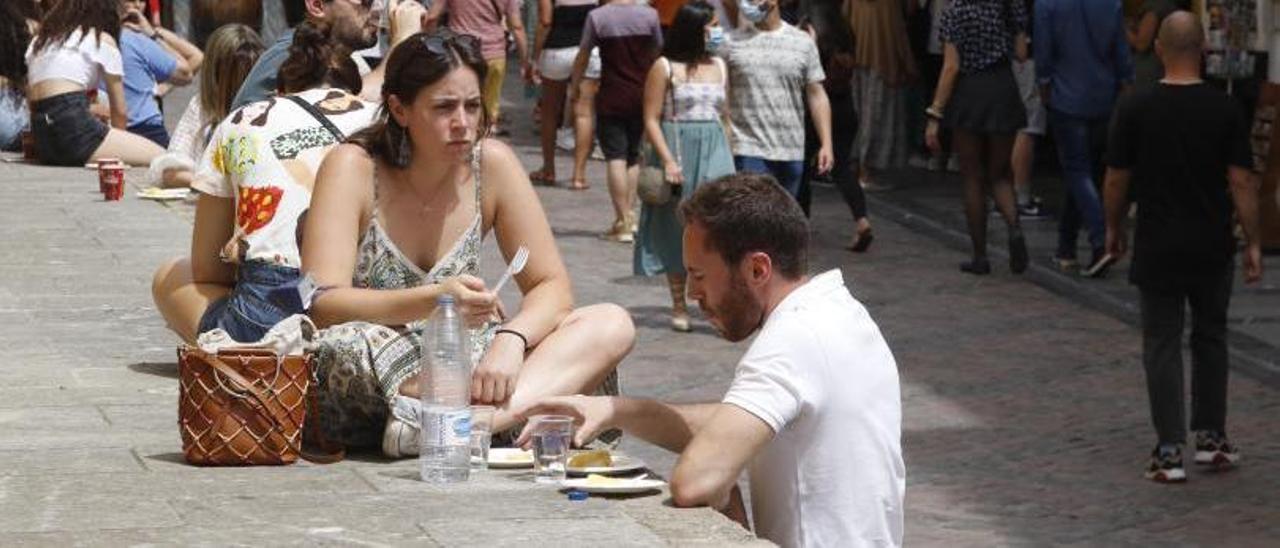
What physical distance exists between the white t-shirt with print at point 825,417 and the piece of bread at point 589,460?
0.98 m

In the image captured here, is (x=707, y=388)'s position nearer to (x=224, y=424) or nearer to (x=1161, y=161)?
(x=1161, y=161)

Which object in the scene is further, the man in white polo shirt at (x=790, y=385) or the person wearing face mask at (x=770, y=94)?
the person wearing face mask at (x=770, y=94)

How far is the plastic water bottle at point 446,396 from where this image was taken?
6438mm

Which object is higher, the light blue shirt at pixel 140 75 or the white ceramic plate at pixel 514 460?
the white ceramic plate at pixel 514 460

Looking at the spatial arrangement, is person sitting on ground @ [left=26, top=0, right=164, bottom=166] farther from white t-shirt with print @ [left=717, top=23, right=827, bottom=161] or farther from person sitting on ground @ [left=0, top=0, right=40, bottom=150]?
white t-shirt with print @ [left=717, top=23, right=827, bottom=161]

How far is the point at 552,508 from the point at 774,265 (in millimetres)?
1023

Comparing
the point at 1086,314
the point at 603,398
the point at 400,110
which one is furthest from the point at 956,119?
the point at 603,398

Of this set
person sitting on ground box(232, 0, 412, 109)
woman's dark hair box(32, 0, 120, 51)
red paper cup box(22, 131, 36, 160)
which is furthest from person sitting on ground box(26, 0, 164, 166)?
person sitting on ground box(232, 0, 412, 109)

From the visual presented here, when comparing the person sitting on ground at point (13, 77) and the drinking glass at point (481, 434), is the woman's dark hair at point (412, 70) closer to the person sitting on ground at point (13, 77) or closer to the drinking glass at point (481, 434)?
the drinking glass at point (481, 434)

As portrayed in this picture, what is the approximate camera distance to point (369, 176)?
277 inches

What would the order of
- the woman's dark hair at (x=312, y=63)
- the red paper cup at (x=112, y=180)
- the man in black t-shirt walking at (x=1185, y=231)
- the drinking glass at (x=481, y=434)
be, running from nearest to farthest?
1. the drinking glass at (x=481, y=434)
2. the woman's dark hair at (x=312, y=63)
3. the man in black t-shirt walking at (x=1185, y=231)
4. the red paper cup at (x=112, y=180)

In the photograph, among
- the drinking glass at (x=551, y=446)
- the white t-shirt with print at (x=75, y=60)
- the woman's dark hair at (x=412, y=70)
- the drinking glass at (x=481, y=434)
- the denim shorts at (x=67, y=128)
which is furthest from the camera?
the white t-shirt with print at (x=75, y=60)

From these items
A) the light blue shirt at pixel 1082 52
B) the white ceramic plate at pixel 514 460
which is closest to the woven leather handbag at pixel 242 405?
the white ceramic plate at pixel 514 460

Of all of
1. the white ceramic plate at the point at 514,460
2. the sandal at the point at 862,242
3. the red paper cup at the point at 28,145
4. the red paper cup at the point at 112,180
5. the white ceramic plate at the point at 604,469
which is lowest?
the sandal at the point at 862,242
